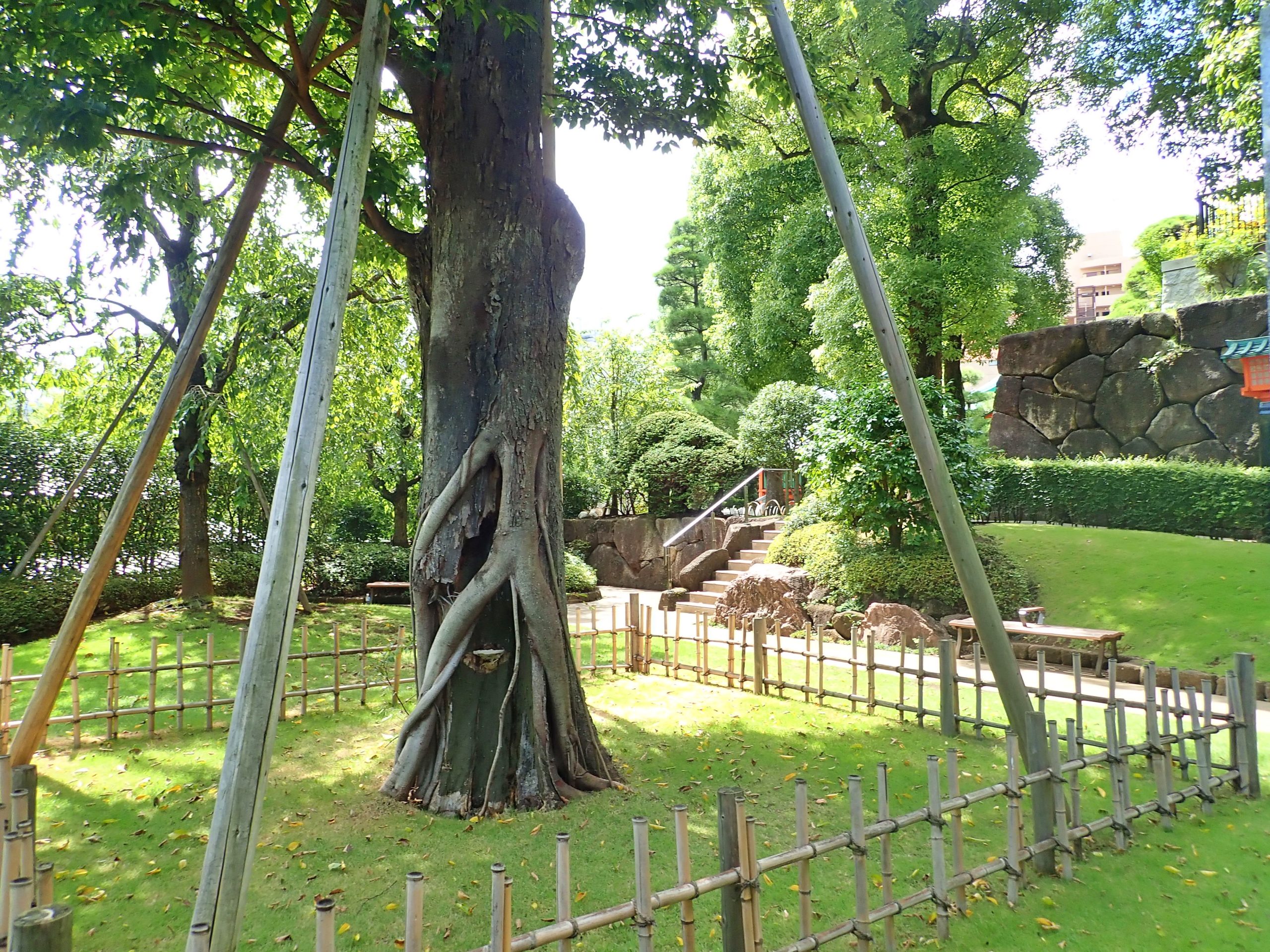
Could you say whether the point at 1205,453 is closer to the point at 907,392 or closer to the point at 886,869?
the point at 907,392

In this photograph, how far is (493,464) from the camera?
4.95m

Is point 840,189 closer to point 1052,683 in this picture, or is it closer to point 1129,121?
point 1052,683

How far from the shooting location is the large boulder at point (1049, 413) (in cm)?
1576

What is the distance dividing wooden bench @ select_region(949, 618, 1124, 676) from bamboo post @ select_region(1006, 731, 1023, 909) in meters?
4.20

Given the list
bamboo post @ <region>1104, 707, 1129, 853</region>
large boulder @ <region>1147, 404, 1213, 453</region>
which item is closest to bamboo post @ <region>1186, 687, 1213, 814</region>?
bamboo post @ <region>1104, 707, 1129, 853</region>

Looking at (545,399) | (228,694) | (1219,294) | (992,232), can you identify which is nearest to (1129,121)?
(1219,294)

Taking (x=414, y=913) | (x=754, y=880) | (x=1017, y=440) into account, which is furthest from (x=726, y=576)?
(x=414, y=913)

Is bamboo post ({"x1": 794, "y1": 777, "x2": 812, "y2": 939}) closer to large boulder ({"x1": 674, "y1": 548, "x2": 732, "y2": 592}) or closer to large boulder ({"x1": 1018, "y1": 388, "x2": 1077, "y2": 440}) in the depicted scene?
large boulder ({"x1": 674, "y1": 548, "x2": 732, "y2": 592})

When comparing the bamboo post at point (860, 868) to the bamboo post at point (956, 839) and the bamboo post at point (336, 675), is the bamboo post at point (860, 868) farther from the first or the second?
the bamboo post at point (336, 675)

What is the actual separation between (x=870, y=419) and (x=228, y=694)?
869cm

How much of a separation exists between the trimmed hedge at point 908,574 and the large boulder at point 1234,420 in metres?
A: 5.57

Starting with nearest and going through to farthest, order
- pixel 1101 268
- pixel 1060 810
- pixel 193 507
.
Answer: pixel 1060 810 → pixel 193 507 → pixel 1101 268

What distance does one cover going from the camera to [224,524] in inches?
525

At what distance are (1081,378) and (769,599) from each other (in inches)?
379
